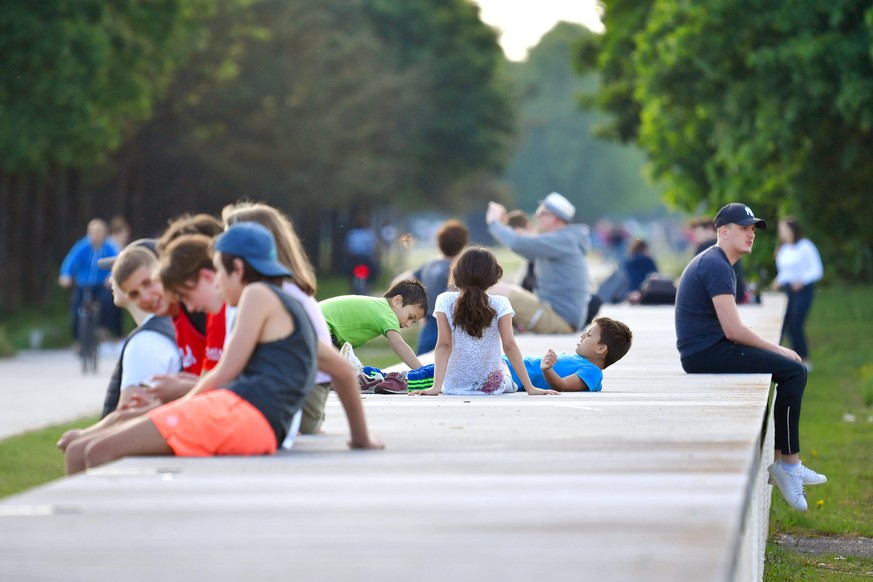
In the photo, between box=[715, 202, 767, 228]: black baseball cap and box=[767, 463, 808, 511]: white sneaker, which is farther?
box=[715, 202, 767, 228]: black baseball cap

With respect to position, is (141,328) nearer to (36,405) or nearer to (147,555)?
(147,555)

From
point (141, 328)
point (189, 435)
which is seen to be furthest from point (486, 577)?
point (141, 328)

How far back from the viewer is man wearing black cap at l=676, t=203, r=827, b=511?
32.9ft

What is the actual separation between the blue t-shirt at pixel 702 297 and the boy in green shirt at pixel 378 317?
5.28 ft

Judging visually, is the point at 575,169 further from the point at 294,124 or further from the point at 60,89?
the point at 60,89

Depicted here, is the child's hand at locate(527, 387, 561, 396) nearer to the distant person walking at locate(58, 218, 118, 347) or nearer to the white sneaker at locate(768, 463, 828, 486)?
the white sneaker at locate(768, 463, 828, 486)

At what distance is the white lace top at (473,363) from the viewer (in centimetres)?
977

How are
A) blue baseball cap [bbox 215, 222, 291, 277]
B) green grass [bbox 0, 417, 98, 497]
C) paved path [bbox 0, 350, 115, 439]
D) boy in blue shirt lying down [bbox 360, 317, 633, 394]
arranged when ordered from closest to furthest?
blue baseball cap [bbox 215, 222, 291, 277], boy in blue shirt lying down [bbox 360, 317, 633, 394], green grass [bbox 0, 417, 98, 497], paved path [bbox 0, 350, 115, 439]

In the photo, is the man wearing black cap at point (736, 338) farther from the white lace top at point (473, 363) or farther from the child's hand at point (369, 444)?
the child's hand at point (369, 444)

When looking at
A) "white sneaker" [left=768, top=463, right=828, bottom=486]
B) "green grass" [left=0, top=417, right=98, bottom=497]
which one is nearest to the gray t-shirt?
"green grass" [left=0, top=417, right=98, bottom=497]

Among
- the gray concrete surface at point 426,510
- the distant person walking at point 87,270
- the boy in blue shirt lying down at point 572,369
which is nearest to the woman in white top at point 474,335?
the boy in blue shirt lying down at point 572,369

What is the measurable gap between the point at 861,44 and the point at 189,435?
737 inches

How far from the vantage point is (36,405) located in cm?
1730

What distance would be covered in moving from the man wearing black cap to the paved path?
6.69m
